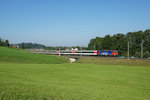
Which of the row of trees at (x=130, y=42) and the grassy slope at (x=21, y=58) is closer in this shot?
the grassy slope at (x=21, y=58)

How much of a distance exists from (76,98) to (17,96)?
2.44 metres

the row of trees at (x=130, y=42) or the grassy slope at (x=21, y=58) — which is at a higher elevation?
the row of trees at (x=130, y=42)

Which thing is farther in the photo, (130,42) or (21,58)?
(130,42)

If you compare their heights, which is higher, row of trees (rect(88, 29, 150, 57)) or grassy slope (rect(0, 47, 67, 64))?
row of trees (rect(88, 29, 150, 57))

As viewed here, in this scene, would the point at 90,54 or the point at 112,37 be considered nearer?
the point at 90,54

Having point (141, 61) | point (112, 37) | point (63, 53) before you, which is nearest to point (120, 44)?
point (112, 37)

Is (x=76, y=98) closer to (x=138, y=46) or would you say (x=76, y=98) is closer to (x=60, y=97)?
(x=60, y=97)

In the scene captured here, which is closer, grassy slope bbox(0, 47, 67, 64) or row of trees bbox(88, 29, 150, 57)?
grassy slope bbox(0, 47, 67, 64)

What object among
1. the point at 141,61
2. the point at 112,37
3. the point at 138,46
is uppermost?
the point at 112,37

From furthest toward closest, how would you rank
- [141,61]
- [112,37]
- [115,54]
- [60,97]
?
[112,37], [115,54], [141,61], [60,97]

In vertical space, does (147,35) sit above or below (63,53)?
above

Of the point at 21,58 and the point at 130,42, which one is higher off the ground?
the point at 130,42

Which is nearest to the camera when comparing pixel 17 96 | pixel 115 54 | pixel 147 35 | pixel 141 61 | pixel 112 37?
pixel 17 96

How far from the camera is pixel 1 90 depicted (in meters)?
6.00
